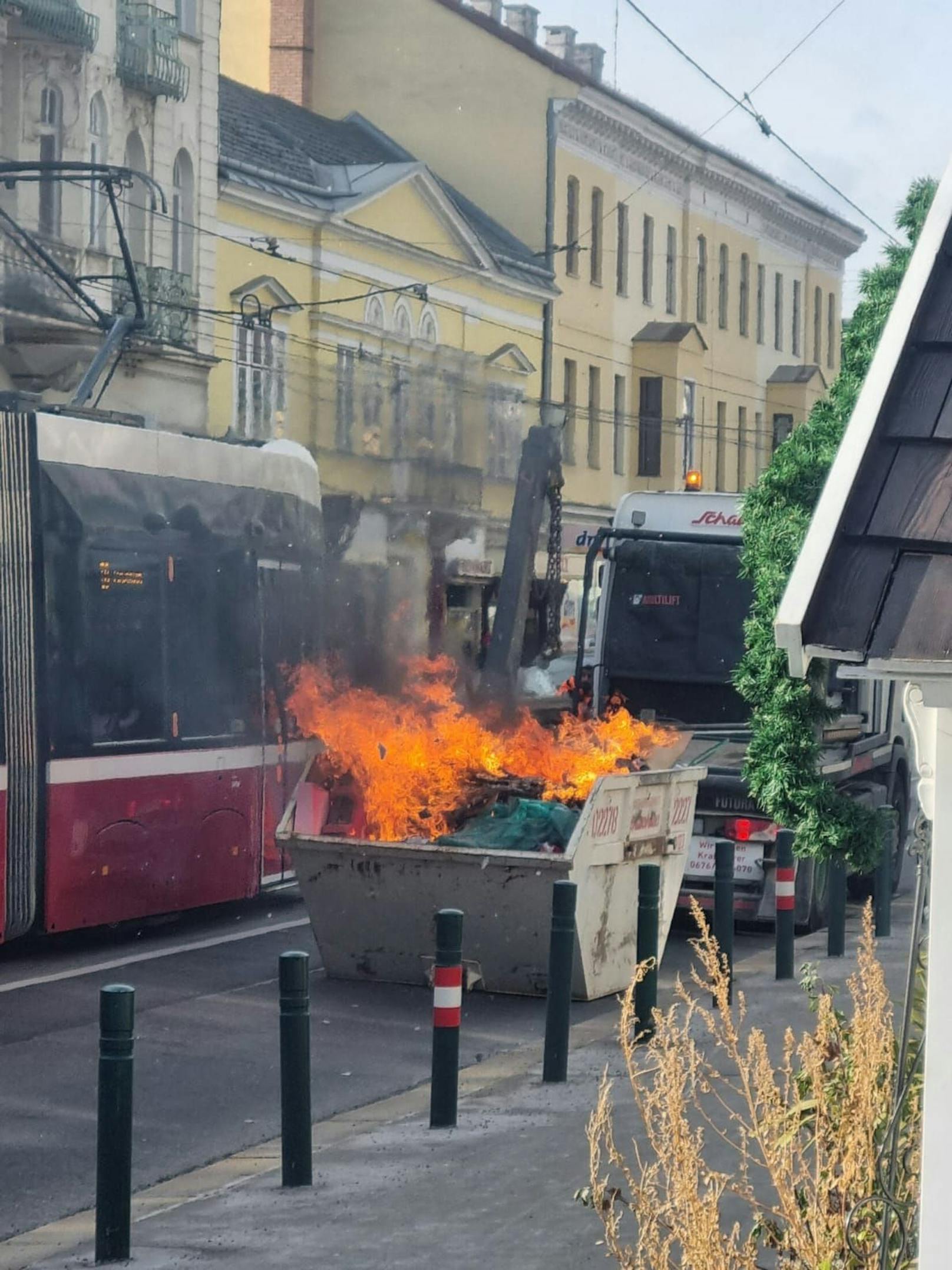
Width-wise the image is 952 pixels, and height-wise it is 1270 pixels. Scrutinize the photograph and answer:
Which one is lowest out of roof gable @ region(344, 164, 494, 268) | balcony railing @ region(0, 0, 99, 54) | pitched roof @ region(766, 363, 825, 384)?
pitched roof @ region(766, 363, 825, 384)

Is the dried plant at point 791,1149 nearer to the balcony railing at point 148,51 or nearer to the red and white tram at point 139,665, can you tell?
the red and white tram at point 139,665

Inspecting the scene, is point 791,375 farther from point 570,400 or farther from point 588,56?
point 570,400

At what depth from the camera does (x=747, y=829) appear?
51.8 ft

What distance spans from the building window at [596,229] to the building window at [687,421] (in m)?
4.69

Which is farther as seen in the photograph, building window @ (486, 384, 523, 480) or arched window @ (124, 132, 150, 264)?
arched window @ (124, 132, 150, 264)

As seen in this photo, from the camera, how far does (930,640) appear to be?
12.4 ft

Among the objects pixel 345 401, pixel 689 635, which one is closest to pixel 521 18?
pixel 345 401

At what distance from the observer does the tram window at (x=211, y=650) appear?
1512cm

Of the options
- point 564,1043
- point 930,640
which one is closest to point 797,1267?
point 930,640

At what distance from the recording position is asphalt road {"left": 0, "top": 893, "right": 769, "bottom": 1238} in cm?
908

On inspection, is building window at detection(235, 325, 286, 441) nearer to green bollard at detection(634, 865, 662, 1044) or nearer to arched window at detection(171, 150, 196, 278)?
arched window at detection(171, 150, 196, 278)

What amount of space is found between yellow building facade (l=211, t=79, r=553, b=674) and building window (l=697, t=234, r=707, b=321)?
9274 millimetres

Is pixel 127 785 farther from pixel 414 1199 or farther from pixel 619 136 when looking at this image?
pixel 619 136

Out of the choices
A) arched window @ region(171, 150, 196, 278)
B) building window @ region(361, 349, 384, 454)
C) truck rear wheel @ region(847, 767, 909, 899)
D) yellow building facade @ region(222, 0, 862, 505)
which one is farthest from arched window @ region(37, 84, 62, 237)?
yellow building facade @ region(222, 0, 862, 505)
